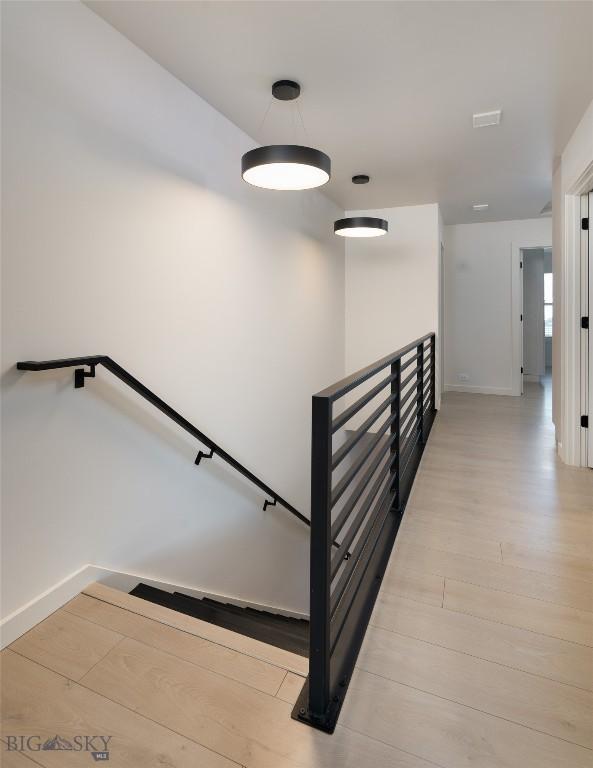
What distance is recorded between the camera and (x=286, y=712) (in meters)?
1.36

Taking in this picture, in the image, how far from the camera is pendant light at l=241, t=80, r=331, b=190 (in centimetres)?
214

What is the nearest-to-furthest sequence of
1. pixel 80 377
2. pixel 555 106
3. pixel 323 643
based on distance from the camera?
pixel 323 643, pixel 80 377, pixel 555 106

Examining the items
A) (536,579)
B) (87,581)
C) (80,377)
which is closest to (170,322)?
(80,377)

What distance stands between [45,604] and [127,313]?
130 centimetres

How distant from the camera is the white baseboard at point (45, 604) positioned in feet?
5.49

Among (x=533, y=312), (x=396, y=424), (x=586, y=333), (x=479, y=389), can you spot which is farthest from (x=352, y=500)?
(x=533, y=312)

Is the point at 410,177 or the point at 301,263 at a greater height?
the point at 410,177

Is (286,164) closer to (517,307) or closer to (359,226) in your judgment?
(359,226)

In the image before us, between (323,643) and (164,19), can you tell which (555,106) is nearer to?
(164,19)

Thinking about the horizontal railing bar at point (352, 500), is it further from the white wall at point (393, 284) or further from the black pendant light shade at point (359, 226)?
the white wall at point (393, 284)

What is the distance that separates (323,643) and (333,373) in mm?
4130

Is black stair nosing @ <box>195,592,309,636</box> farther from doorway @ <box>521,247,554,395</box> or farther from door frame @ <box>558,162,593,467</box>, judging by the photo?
doorway @ <box>521,247,554,395</box>

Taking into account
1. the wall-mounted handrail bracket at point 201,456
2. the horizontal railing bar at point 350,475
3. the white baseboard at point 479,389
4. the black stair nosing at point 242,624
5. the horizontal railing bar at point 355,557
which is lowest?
the black stair nosing at point 242,624

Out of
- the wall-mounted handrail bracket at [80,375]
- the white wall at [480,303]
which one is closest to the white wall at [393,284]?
the white wall at [480,303]
